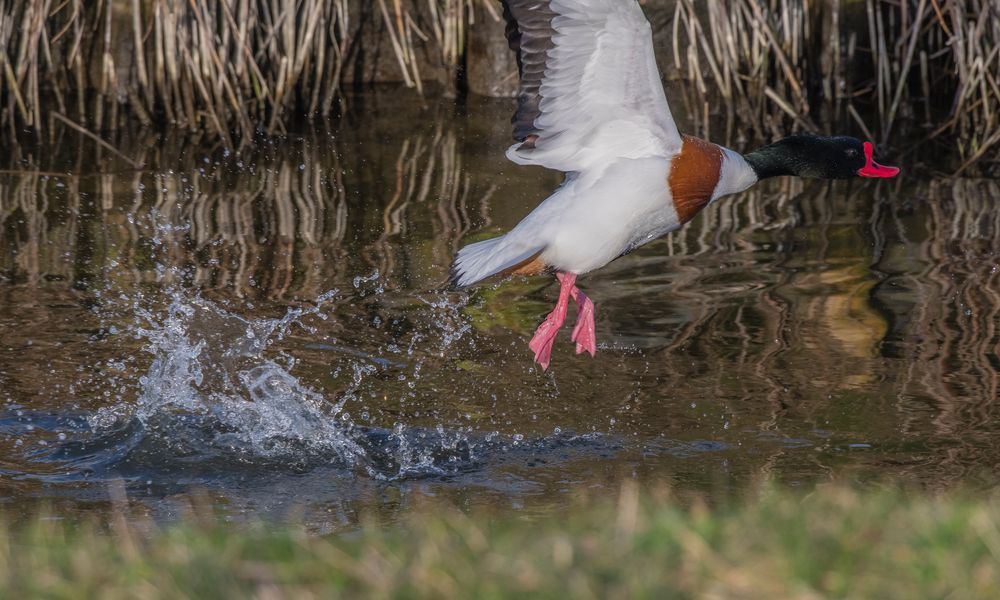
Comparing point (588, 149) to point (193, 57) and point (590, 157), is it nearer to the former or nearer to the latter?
point (590, 157)

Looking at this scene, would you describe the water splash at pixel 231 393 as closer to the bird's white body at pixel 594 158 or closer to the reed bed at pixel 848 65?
the bird's white body at pixel 594 158

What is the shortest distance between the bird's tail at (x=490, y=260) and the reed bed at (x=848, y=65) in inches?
153

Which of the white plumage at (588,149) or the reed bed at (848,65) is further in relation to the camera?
the reed bed at (848,65)

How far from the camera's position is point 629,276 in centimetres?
645

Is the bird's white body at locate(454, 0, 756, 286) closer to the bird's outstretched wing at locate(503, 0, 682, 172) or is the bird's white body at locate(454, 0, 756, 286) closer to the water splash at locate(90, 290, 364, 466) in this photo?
the bird's outstretched wing at locate(503, 0, 682, 172)

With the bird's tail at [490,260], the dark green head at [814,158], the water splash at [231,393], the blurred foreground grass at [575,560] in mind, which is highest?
the dark green head at [814,158]

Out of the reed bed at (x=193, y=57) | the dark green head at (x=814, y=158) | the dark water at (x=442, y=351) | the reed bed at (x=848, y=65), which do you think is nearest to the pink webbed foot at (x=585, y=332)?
the dark water at (x=442, y=351)

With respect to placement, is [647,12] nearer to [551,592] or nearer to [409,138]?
[409,138]

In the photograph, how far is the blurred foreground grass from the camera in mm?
2311

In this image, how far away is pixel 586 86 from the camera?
478cm

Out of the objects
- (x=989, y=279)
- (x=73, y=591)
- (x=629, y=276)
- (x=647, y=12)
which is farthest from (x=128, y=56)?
(x=73, y=591)

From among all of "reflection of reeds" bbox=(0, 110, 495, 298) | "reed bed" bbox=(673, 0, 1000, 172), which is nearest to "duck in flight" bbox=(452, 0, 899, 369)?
"reflection of reeds" bbox=(0, 110, 495, 298)

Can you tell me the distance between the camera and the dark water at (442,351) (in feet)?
14.6

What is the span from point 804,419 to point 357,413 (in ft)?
5.36
